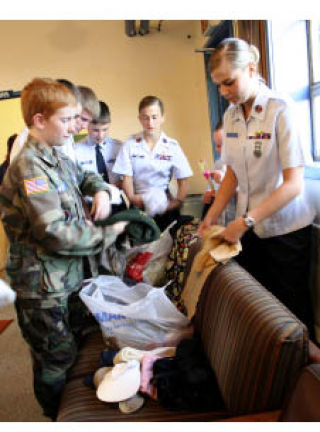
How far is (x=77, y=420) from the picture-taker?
1.14 meters

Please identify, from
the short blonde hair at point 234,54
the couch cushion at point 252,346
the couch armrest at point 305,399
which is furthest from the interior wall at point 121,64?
the couch armrest at point 305,399

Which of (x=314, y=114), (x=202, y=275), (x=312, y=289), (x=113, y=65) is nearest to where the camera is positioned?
(x=202, y=275)

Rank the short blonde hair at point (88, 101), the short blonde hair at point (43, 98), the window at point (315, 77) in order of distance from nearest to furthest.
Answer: the short blonde hair at point (43, 98)
the window at point (315, 77)
the short blonde hair at point (88, 101)

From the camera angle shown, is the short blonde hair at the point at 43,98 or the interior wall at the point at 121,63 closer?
the short blonde hair at the point at 43,98

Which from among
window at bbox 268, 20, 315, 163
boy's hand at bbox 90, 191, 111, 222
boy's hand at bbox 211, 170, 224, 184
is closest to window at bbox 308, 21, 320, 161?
window at bbox 268, 20, 315, 163

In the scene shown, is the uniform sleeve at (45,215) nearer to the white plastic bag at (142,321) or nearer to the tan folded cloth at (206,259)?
the white plastic bag at (142,321)

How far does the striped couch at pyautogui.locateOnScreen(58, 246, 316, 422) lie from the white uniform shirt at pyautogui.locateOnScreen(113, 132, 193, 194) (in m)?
1.19

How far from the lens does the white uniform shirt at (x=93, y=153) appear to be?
236 centimetres

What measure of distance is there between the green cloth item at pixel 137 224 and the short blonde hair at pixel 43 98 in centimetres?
45

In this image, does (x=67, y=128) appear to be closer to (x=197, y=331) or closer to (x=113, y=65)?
(x=197, y=331)

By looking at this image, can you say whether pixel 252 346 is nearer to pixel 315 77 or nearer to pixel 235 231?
pixel 235 231

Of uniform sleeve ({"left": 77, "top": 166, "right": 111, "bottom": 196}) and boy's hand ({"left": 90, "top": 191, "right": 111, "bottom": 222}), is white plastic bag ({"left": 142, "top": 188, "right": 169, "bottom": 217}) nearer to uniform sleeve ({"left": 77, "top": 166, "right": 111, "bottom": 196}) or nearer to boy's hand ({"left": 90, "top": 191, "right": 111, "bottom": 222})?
uniform sleeve ({"left": 77, "top": 166, "right": 111, "bottom": 196})
